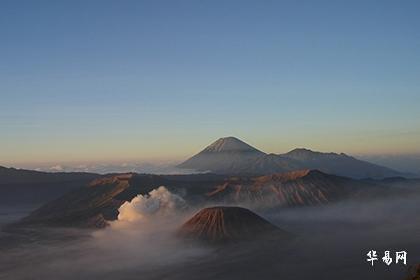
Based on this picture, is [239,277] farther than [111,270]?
No

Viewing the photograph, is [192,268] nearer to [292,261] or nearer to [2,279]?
[292,261]

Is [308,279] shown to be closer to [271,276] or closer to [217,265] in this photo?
[271,276]

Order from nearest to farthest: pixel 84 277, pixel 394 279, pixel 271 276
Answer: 1. pixel 394 279
2. pixel 271 276
3. pixel 84 277

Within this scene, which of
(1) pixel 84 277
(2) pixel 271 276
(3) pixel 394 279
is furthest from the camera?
(1) pixel 84 277

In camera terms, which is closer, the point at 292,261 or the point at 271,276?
the point at 271,276

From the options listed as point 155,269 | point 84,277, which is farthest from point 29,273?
point 155,269

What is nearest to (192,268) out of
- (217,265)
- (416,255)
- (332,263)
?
(217,265)

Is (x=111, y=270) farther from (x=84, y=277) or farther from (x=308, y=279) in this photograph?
(x=308, y=279)

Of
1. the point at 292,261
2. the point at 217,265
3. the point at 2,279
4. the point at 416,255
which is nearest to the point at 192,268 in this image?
the point at 217,265
